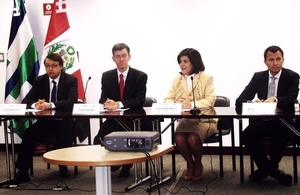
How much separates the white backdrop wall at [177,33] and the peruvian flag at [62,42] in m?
0.26

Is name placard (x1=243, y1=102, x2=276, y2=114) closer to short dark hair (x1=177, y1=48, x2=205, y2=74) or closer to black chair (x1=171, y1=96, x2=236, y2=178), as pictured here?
black chair (x1=171, y1=96, x2=236, y2=178)

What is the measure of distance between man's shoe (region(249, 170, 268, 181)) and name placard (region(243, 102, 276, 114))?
766 mm

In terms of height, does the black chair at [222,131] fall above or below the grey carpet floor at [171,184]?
above

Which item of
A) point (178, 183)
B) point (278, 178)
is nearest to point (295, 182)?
point (278, 178)

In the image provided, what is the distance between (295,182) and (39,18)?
3773 millimetres

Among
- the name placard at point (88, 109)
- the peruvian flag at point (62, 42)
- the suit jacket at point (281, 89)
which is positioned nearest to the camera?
the suit jacket at point (281, 89)

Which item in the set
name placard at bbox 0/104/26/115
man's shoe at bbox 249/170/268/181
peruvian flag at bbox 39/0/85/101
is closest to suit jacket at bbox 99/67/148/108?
name placard at bbox 0/104/26/115

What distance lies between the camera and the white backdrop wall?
5492mm

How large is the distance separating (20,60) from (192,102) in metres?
2.57

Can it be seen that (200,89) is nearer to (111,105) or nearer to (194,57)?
(194,57)

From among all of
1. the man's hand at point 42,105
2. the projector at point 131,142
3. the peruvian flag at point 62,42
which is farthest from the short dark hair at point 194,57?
the projector at point 131,142

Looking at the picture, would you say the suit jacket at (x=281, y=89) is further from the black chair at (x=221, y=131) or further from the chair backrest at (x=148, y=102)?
the chair backrest at (x=148, y=102)

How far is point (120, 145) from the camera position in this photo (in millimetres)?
2453

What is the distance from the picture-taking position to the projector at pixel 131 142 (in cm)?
242
